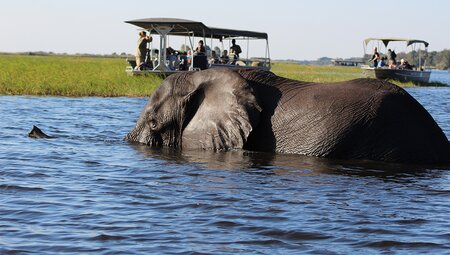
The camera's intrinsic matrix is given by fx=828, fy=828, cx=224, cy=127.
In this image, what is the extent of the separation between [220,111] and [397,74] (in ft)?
89.9

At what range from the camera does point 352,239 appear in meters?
5.23

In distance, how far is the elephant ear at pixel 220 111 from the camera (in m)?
8.82

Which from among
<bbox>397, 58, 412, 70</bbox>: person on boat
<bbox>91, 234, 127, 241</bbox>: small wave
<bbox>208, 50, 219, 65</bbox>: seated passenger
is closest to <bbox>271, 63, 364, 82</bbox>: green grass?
<bbox>397, 58, 412, 70</bbox>: person on boat

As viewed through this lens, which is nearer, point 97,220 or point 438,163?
point 97,220

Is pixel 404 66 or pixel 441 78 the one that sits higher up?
pixel 404 66

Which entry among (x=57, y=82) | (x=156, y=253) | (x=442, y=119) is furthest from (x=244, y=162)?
(x=57, y=82)

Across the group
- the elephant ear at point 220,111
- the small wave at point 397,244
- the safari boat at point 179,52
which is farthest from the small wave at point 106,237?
the safari boat at point 179,52

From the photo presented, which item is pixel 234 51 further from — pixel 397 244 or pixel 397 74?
pixel 397 244

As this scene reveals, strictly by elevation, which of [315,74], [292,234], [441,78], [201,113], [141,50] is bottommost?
[441,78]

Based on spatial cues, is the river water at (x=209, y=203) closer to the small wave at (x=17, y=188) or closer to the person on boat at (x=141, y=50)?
the small wave at (x=17, y=188)

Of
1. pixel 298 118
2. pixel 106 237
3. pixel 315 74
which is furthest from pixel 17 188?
pixel 315 74

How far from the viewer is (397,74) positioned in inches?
1390

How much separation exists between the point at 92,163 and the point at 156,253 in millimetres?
3778

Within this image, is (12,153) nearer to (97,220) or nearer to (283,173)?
(283,173)
